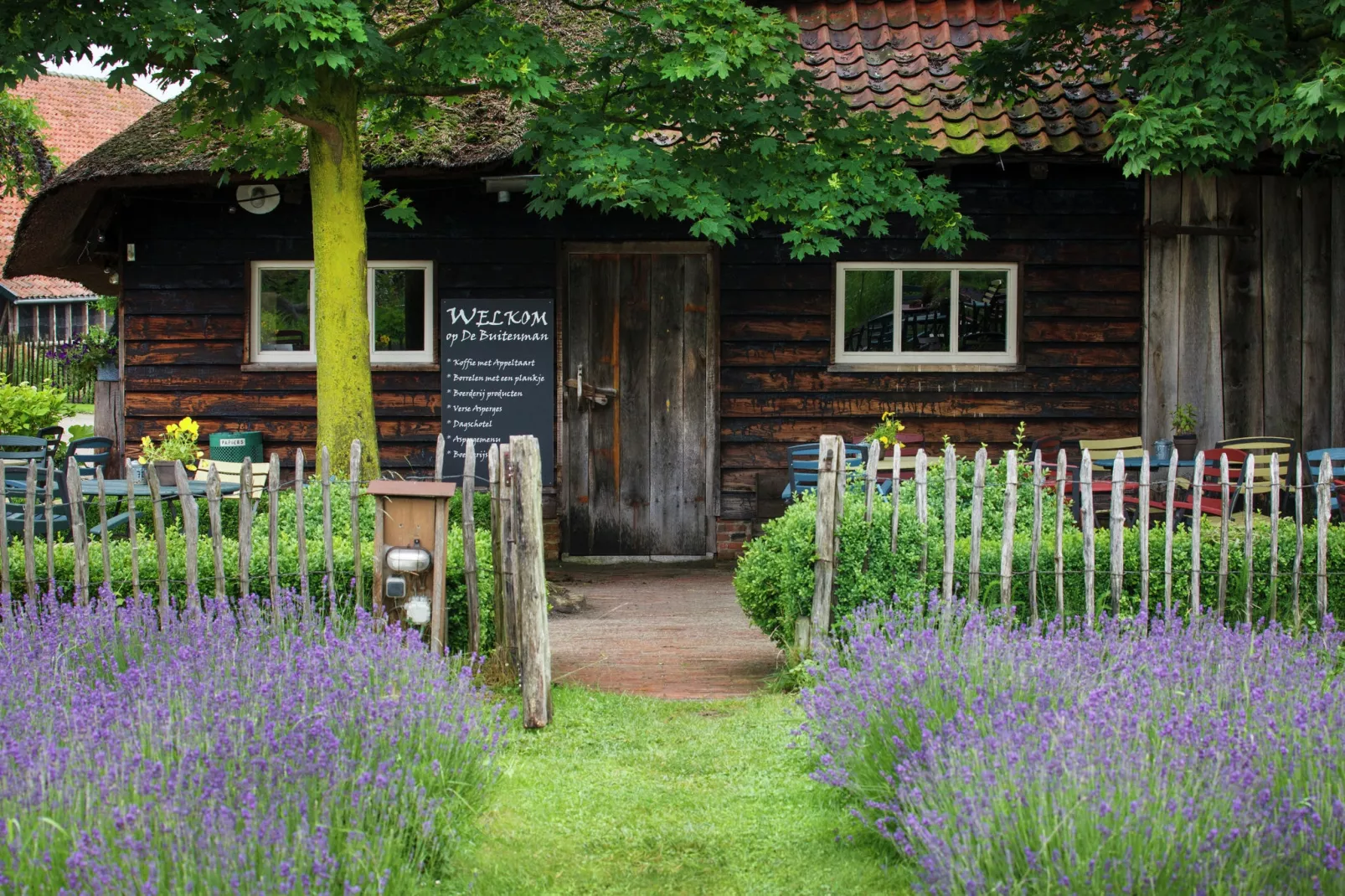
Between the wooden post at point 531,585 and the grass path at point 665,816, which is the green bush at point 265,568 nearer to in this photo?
the wooden post at point 531,585

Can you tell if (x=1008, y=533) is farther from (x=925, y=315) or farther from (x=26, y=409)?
(x=26, y=409)

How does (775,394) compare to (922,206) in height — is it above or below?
below

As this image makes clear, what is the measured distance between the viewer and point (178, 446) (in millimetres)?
10180

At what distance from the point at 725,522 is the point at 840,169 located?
11.8 ft

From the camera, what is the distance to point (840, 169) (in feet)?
27.3

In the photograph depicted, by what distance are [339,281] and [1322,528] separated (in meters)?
5.38

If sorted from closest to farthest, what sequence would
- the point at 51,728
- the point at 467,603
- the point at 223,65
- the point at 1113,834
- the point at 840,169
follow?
1. the point at 1113,834
2. the point at 51,728
3. the point at 467,603
4. the point at 223,65
5. the point at 840,169

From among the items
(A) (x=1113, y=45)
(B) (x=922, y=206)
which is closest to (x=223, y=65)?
(B) (x=922, y=206)

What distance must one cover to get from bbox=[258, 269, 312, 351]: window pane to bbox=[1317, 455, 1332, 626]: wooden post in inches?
297

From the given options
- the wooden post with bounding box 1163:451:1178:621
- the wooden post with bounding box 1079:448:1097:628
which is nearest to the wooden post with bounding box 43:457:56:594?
the wooden post with bounding box 1079:448:1097:628

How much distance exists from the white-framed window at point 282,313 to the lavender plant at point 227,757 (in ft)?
19.5

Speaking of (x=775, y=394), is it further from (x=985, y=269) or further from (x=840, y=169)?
(x=840, y=169)

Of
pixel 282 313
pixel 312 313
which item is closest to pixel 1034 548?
pixel 312 313

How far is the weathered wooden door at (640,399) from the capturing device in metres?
11.0
